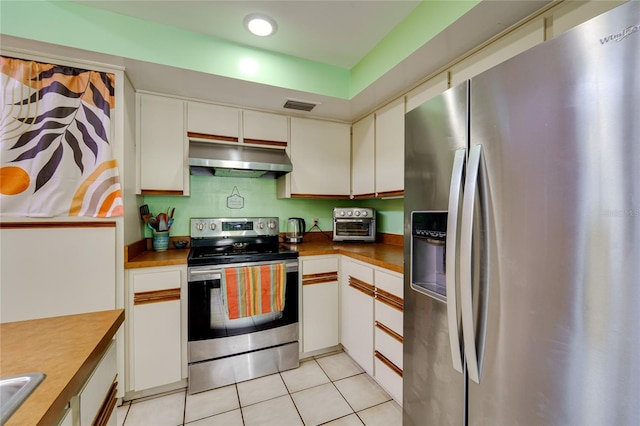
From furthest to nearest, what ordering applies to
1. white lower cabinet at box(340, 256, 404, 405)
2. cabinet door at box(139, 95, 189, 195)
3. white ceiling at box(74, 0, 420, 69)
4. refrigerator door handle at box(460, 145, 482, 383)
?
cabinet door at box(139, 95, 189, 195), white lower cabinet at box(340, 256, 404, 405), white ceiling at box(74, 0, 420, 69), refrigerator door handle at box(460, 145, 482, 383)

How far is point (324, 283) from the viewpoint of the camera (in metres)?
2.21

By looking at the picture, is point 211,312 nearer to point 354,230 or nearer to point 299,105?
point 354,230

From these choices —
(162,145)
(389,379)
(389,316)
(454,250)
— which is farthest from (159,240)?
(454,250)

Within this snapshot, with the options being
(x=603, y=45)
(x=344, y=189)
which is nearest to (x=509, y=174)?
(x=603, y=45)

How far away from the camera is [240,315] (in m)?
1.87

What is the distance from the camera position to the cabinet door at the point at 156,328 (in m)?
1.71

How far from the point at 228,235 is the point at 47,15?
173 cm

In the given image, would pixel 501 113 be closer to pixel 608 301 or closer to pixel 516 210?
pixel 516 210

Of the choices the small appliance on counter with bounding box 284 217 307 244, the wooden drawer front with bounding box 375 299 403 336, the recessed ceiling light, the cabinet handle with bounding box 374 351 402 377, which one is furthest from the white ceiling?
the cabinet handle with bounding box 374 351 402 377

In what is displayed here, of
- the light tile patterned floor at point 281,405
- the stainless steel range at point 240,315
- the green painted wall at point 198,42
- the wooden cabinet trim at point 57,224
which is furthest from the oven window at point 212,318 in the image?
the green painted wall at point 198,42

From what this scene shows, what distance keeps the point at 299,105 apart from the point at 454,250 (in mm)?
1848

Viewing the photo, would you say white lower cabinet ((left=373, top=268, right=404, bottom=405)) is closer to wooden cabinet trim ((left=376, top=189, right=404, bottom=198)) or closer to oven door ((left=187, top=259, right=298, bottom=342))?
wooden cabinet trim ((left=376, top=189, right=404, bottom=198))

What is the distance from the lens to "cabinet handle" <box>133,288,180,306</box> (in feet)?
5.60

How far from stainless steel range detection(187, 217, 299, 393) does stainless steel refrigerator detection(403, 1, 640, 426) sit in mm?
1197
